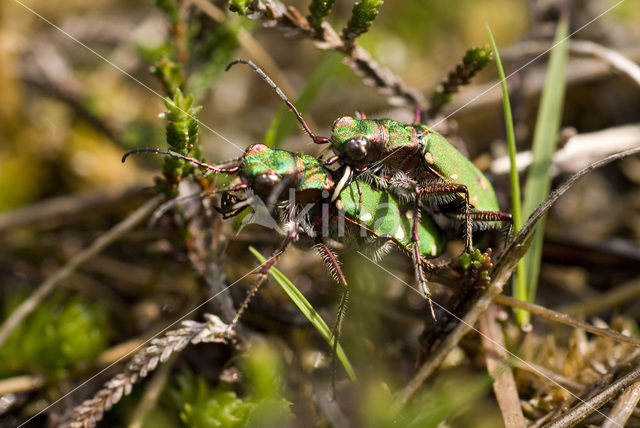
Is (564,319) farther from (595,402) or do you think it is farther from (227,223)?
(227,223)

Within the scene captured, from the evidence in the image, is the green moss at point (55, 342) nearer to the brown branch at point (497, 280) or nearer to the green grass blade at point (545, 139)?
the brown branch at point (497, 280)

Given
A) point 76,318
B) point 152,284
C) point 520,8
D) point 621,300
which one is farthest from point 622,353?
point 520,8

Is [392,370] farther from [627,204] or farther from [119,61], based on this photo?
[119,61]

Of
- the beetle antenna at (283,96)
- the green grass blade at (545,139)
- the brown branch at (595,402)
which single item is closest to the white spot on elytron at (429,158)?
the beetle antenna at (283,96)

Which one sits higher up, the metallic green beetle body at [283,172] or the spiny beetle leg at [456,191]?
the spiny beetle leg at [456,191]

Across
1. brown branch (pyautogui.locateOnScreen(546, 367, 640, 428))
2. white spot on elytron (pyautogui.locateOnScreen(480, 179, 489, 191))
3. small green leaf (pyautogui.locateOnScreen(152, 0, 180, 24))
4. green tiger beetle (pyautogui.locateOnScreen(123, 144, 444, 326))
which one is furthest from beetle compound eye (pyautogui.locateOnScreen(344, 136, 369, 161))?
small green leaf (pyautogui.locateOnScreen(152, 0, 180, 24))

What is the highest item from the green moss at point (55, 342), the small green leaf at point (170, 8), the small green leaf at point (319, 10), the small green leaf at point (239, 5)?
the small green leaf at point (319, 10)
